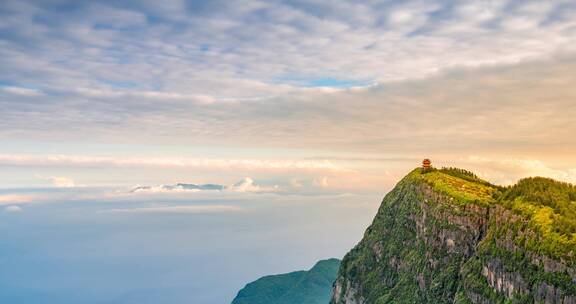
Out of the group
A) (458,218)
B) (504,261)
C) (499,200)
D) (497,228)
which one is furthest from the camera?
(458,218)

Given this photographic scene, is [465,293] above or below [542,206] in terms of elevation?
below

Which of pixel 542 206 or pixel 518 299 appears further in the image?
pixel 542 206

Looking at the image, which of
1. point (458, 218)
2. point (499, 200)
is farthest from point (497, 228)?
point (458, 218)

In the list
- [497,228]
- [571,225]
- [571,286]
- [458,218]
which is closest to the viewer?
[571,286]

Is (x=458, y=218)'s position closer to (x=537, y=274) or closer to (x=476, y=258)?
(x=476, y=258)

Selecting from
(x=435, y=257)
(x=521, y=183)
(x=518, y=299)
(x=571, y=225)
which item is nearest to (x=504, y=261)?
(x=518, y=299)

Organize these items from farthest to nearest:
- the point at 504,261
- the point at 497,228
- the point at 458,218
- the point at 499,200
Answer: the point at 458,218, the point at 499,200, the point at 497,228, the point at 504,261

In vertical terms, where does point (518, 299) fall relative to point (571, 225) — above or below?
below

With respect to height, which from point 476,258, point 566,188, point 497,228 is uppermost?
point 566,188

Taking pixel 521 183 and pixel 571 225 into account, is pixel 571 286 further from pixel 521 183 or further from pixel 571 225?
pixel 521 183
